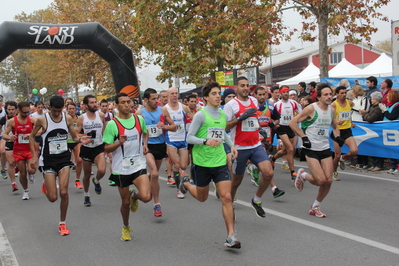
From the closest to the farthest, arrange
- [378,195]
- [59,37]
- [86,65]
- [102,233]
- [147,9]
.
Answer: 1. [102,233]
2. [378,195]
3. [59,37]
4. [147,9]
5. [86,65]

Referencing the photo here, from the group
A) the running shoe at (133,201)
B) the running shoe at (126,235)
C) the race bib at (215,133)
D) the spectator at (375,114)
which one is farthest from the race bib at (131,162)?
the spectator at (375,114)

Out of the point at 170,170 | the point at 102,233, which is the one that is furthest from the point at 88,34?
the point at 102,233

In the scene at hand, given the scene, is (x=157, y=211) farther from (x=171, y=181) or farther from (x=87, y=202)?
(x=171, y=181)

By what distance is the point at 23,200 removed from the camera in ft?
30.7

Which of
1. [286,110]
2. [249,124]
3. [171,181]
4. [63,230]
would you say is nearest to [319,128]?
[249,124]

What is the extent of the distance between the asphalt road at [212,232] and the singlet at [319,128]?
1.03 metres

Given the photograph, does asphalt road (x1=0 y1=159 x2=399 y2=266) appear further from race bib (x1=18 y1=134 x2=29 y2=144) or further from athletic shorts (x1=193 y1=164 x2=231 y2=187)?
race bib (x1=18 y1=134 x2=29 y2=144)

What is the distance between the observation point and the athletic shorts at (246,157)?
6547 millimetres

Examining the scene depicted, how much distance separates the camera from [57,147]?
22.2 feet

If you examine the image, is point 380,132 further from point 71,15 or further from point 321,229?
point 71,15

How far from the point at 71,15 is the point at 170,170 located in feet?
90.1

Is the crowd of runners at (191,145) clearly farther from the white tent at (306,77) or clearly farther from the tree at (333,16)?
the white tent at (306,77)

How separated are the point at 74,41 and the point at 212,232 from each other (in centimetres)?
1225

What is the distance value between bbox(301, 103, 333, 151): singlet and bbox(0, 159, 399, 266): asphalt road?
1026 mm
